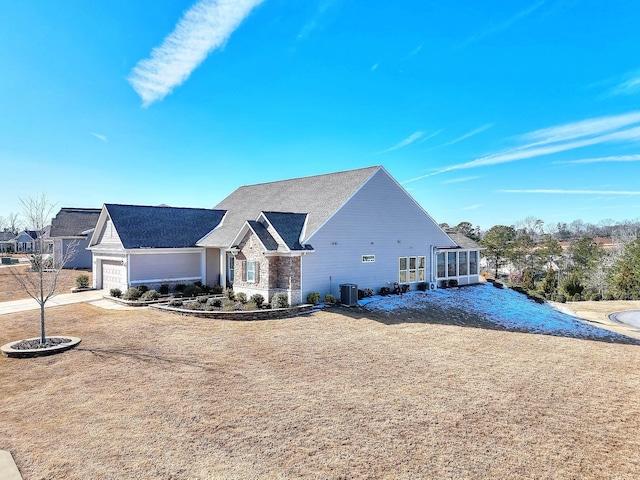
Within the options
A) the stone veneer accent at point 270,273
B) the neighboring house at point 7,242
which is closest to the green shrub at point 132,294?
the stone veneer accent at point 270,273

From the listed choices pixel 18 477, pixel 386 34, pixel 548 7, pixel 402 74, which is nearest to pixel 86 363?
pixel 18 477

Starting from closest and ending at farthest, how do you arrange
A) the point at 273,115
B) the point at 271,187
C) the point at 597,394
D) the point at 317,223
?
the point at 597,394 < the point at 317,223 < the point at 273,115 < the point at 271,187

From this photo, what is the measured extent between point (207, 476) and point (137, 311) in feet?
46.6

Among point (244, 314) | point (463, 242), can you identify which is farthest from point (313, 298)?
point (463, 242)

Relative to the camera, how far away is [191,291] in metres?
22.1

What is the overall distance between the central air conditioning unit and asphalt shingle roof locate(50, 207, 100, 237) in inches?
1267

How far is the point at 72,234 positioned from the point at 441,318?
37.5 m

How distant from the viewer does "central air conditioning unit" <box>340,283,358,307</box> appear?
19.4 m

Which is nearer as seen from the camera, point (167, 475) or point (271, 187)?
point (167, 475)

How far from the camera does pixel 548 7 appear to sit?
16.4 meters

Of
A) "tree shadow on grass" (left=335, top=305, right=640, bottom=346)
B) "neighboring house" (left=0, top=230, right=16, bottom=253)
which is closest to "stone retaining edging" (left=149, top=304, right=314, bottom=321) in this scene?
"tree shadow on grass" (left=335, top=305, right=640, bottom=346)

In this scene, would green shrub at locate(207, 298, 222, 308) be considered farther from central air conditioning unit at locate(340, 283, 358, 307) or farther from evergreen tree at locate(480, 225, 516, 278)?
evergreen tree at locate(480, 225, 516, 278)

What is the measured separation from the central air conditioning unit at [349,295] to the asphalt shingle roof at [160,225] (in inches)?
439

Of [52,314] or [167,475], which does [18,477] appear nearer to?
[167,475]
